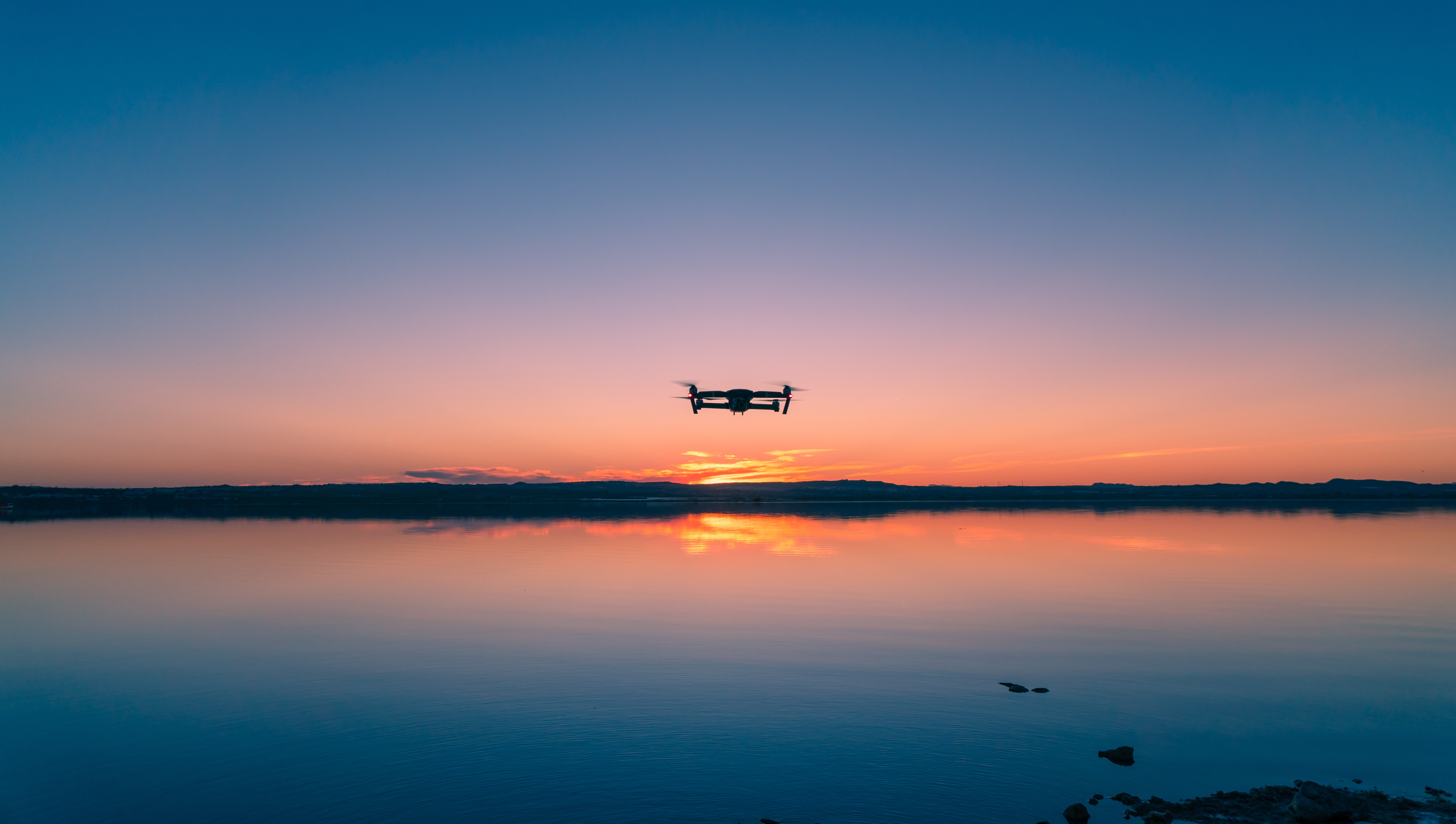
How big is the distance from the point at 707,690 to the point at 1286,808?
9371 mm

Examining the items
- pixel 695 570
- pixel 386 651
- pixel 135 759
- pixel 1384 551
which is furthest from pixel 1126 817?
pixel 1384 551

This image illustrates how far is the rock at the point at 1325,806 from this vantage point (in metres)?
8.93

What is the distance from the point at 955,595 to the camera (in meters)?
26.4

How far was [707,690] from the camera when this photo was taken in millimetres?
14664

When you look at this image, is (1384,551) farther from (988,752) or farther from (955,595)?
(988,752)

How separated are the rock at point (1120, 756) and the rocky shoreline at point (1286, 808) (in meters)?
1.01

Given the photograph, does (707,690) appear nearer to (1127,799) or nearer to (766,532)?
(1127,799)

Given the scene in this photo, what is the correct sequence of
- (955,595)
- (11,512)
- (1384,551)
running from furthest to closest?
(11,512), (1384,551), (955,595)

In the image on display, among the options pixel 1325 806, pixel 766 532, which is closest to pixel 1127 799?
pixel 1325 806

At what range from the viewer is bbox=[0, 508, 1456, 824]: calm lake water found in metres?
10.2

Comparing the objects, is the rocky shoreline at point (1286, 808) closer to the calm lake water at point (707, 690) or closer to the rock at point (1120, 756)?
the calm lake water at point (707, 690)

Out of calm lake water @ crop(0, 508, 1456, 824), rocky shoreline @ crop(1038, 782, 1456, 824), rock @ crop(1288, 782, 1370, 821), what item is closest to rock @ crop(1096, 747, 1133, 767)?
calm lake water @ crop(0, 508, 1456, 824)

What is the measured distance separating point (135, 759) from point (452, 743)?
4856mm

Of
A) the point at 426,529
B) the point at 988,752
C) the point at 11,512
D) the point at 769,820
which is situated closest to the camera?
the point at 769,820
